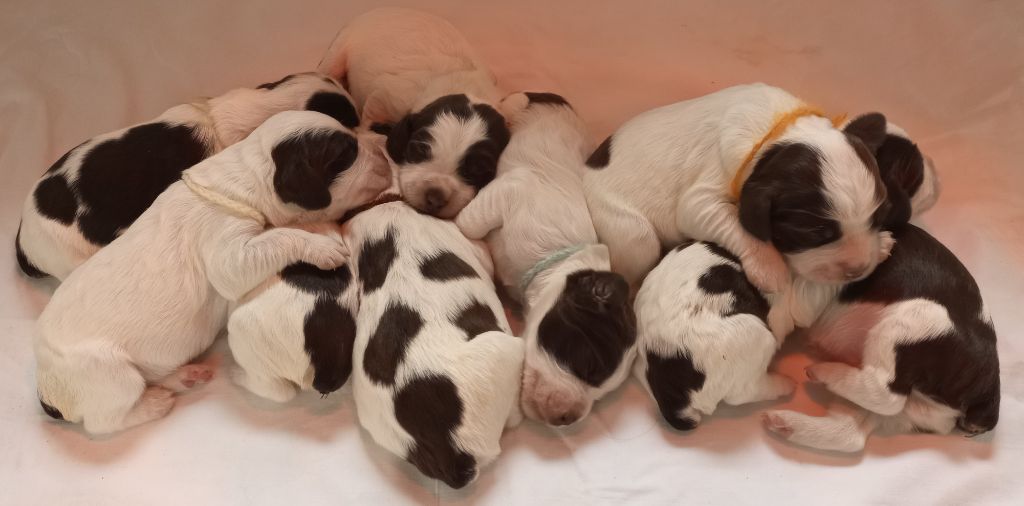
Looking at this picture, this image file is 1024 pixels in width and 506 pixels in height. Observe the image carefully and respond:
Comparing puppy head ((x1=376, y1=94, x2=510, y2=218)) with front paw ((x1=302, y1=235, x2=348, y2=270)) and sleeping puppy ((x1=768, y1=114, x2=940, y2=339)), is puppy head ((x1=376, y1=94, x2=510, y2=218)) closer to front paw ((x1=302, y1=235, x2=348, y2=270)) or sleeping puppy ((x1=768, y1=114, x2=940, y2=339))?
front paw ((x1=302, y1=235, x2=348, y2=270))

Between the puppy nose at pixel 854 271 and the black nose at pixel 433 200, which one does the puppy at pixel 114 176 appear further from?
the puppy nose at pixel 854 271

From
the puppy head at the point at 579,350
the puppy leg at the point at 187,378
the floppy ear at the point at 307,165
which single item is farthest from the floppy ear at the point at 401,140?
the puppy leg at the point at 187,378

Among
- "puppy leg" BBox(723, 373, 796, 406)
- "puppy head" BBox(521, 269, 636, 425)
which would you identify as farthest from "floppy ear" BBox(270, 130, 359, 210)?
"puppy leg" BBox(723, 373, 796, 406)

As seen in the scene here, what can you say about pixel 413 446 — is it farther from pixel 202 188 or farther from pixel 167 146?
pixel 167 146

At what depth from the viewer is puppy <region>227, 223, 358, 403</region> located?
256 centimetres

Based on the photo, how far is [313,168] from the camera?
2.77 meters

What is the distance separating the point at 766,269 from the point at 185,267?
6.60 ft

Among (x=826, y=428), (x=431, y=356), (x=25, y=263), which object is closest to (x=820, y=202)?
(x=826, y=428)

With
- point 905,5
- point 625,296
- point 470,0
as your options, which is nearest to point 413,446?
point 625,296

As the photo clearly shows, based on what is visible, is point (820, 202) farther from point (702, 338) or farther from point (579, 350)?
point (579, 350)

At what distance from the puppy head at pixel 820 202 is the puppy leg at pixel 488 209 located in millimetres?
849

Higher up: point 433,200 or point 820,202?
point 820,202

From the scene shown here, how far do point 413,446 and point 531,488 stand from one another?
432mm

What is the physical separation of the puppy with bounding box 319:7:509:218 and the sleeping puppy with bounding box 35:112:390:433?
0.78 feet
